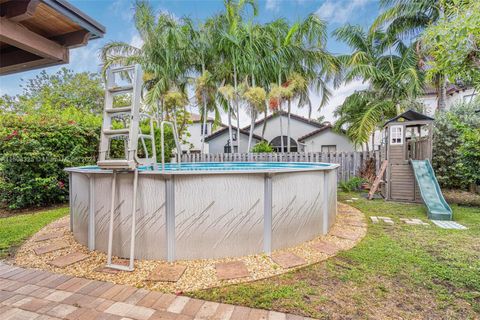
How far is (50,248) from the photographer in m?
3.62

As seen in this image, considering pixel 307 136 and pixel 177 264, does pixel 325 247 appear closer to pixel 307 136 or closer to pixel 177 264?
pixel 177 264

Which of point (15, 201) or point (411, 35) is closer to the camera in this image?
point (15, 201)

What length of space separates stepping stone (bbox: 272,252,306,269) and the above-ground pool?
153mm

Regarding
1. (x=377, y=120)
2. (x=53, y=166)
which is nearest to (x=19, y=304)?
(x=53, y=166)

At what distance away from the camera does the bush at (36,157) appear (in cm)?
596

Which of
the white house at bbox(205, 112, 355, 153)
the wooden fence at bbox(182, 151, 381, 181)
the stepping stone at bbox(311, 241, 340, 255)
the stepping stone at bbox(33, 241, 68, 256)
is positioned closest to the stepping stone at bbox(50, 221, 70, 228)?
the stepping stone at bbox(33, 241, 68, 256)

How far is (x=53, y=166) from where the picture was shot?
21.2 ft

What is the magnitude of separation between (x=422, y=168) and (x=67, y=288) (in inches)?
325

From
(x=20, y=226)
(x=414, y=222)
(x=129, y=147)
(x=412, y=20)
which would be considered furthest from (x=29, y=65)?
(x=412, y=20)

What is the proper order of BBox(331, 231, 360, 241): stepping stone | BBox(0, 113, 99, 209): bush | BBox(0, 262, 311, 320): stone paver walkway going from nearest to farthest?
BBox(0, 262, 311, 320): stone paver walkway, BBox(331, 231, 360, 241): stepping stone, BBox(0, 113, 99, 209): bush

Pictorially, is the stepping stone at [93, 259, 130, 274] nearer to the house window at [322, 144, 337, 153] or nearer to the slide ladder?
the slide ladder

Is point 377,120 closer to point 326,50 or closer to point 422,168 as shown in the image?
point 326,50

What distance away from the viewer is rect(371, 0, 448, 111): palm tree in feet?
36.1

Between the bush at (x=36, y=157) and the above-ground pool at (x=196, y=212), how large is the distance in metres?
3.98
